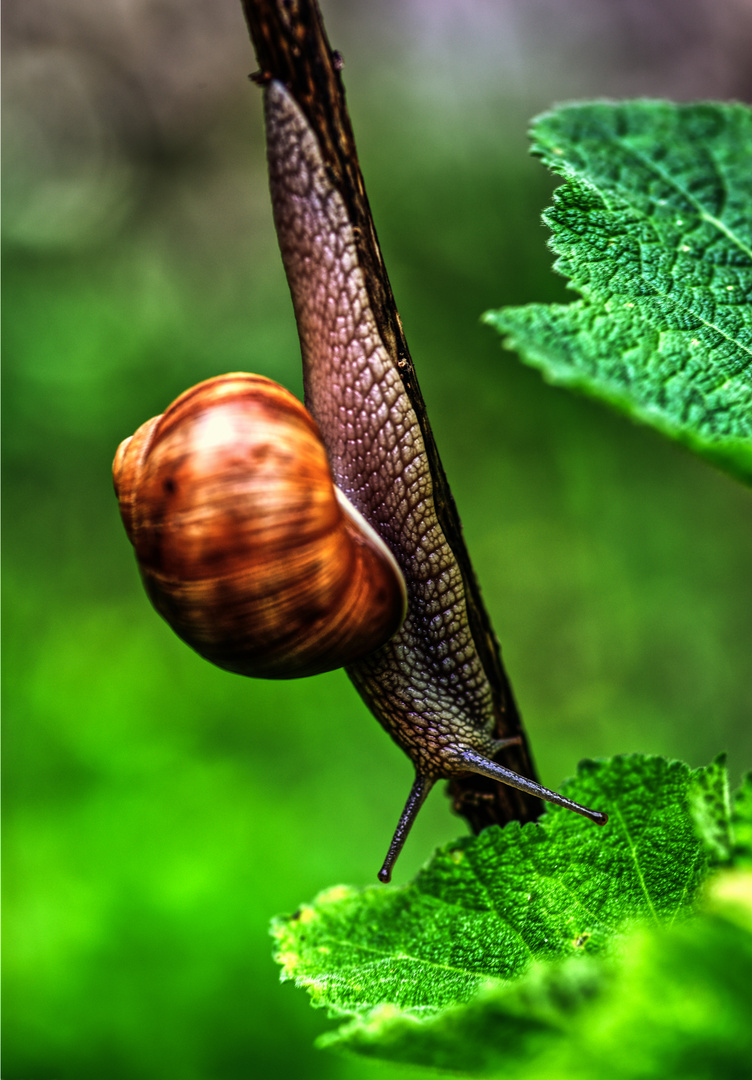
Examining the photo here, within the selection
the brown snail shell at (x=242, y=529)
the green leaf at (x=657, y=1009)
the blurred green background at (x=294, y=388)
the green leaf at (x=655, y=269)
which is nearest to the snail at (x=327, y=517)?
the brown snail shell at (x=242, y=529)

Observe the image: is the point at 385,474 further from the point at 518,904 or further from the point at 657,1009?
the point at 657,1009

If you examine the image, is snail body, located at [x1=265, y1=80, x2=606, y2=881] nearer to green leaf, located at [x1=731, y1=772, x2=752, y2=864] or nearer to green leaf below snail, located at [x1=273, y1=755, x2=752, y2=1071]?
green leaf below snail, located at [x1=273, y1=755, x2=752, y2=1071]

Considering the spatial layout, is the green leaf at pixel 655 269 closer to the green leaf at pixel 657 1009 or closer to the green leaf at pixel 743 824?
the green leaf at pixel 743 824

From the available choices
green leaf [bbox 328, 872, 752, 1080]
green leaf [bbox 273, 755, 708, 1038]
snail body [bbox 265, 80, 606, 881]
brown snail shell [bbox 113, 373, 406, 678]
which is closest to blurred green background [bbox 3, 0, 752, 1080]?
snail body [bbox 265, 80, 606, 881]

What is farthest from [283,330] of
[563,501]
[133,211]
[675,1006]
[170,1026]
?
[675,1006]

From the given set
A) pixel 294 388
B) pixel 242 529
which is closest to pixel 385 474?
pixel 242 529

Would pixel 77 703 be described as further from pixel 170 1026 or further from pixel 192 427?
pixel 192 427
